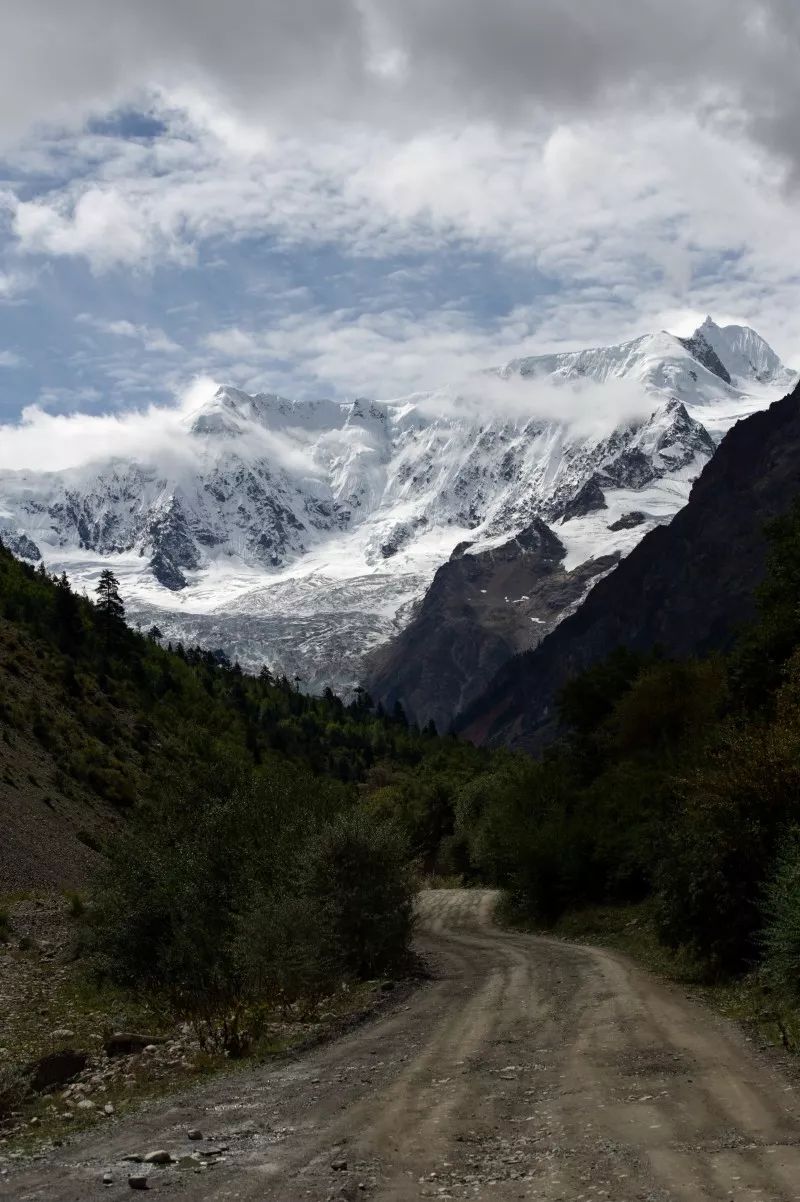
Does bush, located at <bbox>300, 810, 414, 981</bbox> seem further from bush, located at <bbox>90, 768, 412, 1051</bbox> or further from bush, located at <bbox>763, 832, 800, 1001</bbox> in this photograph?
bush, located at <bbox>763, 832, 800, 1001</bbox>

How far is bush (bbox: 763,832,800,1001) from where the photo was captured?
2264 cm

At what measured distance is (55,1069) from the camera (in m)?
21.3

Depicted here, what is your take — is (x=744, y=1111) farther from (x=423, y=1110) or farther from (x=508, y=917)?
(x=508, y=917)

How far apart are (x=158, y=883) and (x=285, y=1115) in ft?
Result: 68.8

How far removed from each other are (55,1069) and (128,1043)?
9.63ft

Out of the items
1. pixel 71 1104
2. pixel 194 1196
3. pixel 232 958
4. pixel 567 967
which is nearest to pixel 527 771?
pixel 567 967

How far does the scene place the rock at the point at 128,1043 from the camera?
23.6 meters

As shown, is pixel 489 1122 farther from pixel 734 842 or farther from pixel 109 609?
pixel 109 609

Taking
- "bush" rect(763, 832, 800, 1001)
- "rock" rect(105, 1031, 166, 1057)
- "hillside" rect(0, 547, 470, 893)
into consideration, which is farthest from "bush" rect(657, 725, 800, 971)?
"hillside" rect(0, 547, 470, 893)

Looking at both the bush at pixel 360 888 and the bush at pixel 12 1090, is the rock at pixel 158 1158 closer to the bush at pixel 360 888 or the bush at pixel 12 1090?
the bush at pixel 12 1090

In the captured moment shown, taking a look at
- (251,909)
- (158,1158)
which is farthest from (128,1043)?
(158,1158)

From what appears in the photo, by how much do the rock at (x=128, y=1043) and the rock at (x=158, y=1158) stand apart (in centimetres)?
979

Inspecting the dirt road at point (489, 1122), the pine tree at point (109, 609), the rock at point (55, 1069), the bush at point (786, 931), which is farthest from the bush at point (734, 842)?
→ the pine tree at point (109, 609)

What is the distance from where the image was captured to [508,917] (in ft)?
195
